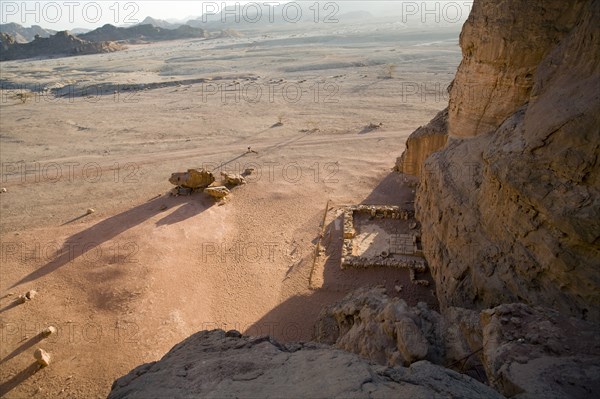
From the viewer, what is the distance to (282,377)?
4.11 metres

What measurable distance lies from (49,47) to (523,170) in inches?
3647

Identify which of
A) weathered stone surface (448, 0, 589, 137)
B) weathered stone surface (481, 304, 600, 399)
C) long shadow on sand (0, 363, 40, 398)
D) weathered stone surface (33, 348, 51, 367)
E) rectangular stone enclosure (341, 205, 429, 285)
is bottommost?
long shadow on sand (0, 363, 40, 398)

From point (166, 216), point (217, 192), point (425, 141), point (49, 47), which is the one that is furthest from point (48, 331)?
point (49, 47)

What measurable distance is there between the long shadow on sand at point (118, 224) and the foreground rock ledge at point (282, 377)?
7.66 meters

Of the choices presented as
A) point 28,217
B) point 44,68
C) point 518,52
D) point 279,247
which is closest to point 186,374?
point 279,247

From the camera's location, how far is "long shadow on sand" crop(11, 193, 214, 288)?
10.9 meters

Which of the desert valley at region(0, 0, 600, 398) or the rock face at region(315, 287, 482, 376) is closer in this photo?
the desert valley at region(0, 0, 600, 398)

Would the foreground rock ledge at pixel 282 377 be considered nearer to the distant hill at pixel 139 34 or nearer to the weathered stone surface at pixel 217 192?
the weathered stone surface at pixel 217 192

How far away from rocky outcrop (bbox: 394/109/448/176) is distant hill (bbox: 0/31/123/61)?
272 feet

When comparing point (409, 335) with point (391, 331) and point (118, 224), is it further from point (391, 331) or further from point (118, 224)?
point (118, 224)

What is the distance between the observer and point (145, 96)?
116 feet

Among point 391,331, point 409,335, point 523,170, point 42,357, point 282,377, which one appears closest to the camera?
point 282,377

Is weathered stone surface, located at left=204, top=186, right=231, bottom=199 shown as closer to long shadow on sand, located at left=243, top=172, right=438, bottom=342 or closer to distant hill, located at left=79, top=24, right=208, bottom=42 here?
long shadow on sand, located at left=243, top=172, right=438, bottom=342

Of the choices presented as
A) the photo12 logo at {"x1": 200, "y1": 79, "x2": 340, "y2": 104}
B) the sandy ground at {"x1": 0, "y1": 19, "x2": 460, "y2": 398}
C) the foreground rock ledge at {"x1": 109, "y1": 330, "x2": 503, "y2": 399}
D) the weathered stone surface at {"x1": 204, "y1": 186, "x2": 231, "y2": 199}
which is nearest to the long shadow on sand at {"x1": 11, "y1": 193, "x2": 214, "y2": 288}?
the sandy ground at {"x1": 0, "y1": 19, "x2": 460, "y2": 398}
